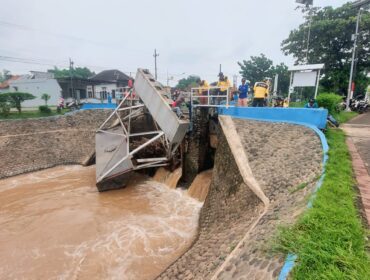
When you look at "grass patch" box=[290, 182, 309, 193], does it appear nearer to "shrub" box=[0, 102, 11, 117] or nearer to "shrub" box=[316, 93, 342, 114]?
"shrub" box=[316, 93, 342, 114]

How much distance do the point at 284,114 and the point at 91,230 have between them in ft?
25.0

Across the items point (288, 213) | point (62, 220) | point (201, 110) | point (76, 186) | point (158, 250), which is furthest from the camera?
point (76, 186)

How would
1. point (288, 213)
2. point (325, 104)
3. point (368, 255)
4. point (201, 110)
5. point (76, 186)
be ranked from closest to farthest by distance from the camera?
1. point (368, 255)
2. point (288, 213)
3. point (325, 104)
4. point (201, 110)
5. point (76, 186)

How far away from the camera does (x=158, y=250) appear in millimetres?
6516

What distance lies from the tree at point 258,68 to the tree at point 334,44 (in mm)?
14766

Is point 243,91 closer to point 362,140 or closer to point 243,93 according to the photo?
point 243,93

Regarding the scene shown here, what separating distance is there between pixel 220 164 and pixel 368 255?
592 centimetres

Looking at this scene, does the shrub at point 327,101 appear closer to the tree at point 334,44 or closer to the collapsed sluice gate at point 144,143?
the collapsed sluice gate at point 144,143

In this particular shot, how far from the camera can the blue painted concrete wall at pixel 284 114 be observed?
23.6ft

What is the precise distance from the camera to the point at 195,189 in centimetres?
995

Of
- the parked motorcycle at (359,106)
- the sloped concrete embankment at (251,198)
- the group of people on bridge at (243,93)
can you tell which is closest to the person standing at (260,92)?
the group of people on bridge at (243,93)

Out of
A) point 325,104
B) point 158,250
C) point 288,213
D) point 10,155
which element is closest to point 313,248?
point 288,213

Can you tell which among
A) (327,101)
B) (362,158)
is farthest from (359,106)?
(362,158)

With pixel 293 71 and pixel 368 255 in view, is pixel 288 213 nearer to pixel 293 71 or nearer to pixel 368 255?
pixel 368 255
